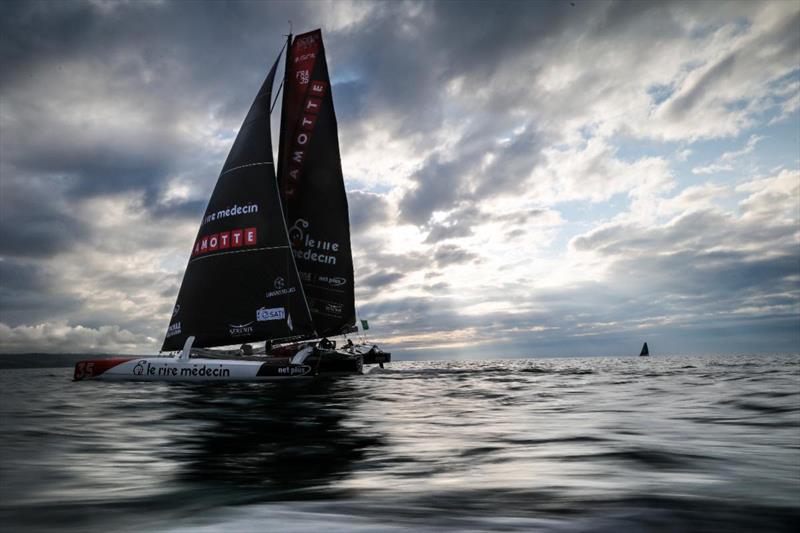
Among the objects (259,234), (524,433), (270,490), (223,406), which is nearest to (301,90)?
(259,234)

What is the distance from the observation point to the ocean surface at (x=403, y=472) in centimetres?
275

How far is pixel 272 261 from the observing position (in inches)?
893

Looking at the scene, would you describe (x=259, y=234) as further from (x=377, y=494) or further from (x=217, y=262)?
(x=377, y=494)

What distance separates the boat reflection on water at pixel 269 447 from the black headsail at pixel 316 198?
55.5 ft

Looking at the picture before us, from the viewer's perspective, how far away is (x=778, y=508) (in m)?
3.03

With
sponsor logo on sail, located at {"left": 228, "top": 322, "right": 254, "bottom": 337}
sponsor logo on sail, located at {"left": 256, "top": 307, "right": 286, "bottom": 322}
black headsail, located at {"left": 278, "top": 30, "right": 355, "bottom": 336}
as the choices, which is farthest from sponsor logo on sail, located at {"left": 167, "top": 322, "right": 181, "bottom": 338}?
black headsail, located at {"left": 278, "top": 30, "right": 355, "bottom": 336}

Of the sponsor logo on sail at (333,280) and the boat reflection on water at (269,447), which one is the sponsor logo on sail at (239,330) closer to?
the sponsor logo on sail at (333,280)

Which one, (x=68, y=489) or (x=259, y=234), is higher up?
(x=259, y=234)

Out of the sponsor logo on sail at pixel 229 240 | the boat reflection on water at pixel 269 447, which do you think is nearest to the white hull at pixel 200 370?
the sponsor logo on sail at pixel 229 240

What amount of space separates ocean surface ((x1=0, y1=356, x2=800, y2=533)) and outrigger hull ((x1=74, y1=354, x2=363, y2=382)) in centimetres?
943

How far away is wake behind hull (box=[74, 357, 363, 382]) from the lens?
1861 cm

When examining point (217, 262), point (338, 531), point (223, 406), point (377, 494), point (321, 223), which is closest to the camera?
point (338, 531)

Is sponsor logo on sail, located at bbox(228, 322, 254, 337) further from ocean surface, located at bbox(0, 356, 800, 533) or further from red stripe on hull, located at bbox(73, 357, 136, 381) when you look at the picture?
ocean surface, located at bbox(0, 356, 800, 533)

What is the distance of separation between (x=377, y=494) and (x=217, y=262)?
69.8ft
